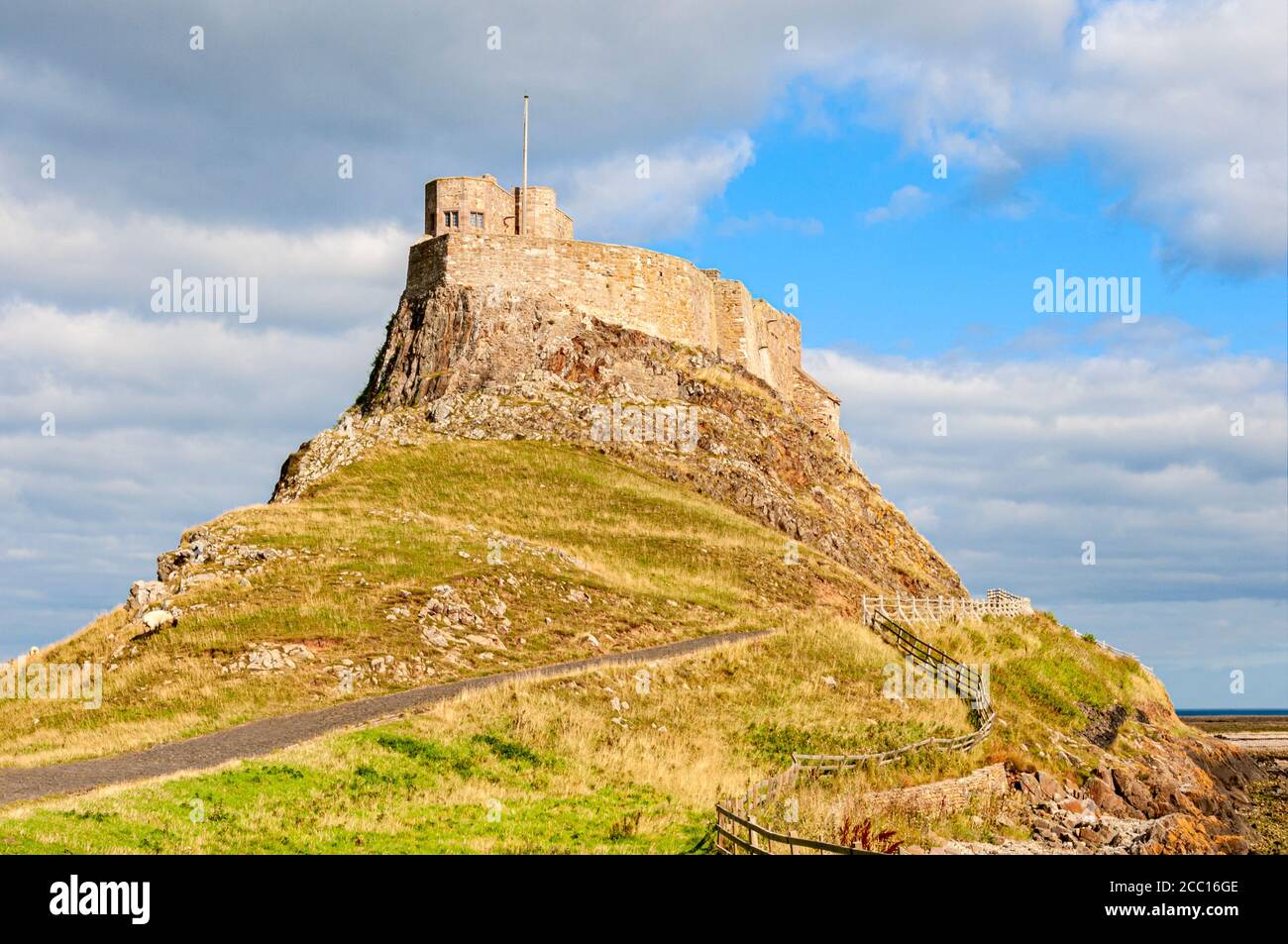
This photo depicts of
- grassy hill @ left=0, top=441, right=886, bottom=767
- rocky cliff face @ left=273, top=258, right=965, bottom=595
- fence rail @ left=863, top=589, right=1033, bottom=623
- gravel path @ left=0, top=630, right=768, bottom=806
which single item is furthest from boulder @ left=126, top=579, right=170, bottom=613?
fence rail @ left=863, top=589, right=1033, bottom=623

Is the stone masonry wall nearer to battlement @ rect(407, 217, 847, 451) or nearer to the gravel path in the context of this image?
battlement @ rect(407, 217, 847, 451)

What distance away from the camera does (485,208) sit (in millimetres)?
78250

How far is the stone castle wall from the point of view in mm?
76625

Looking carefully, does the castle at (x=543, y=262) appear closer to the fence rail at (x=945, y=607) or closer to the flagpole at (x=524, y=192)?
the flagpole at (x=524, y=192)

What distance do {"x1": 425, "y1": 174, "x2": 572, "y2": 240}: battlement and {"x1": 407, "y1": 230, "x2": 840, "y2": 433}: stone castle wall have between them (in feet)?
4.28

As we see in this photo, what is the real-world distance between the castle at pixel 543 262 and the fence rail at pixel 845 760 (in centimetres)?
3352

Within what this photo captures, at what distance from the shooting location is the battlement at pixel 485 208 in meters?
78.1

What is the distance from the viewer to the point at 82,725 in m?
32.8

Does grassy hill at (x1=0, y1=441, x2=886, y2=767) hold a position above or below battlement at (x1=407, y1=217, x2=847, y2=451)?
below

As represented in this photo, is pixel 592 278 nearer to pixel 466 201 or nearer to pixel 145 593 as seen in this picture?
pixel 466 201

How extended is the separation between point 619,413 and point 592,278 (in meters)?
11.5

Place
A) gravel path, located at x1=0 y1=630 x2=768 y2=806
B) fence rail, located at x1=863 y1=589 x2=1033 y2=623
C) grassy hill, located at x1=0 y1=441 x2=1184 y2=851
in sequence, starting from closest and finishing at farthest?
grassy hill, located at x1=0 y1=441 x2=1184 y2=851
gravel path, located at x1=0 y1=630 x2=768 y2=806
fence rail, located at x1=863 y1=589 x2=1033 y2=623
